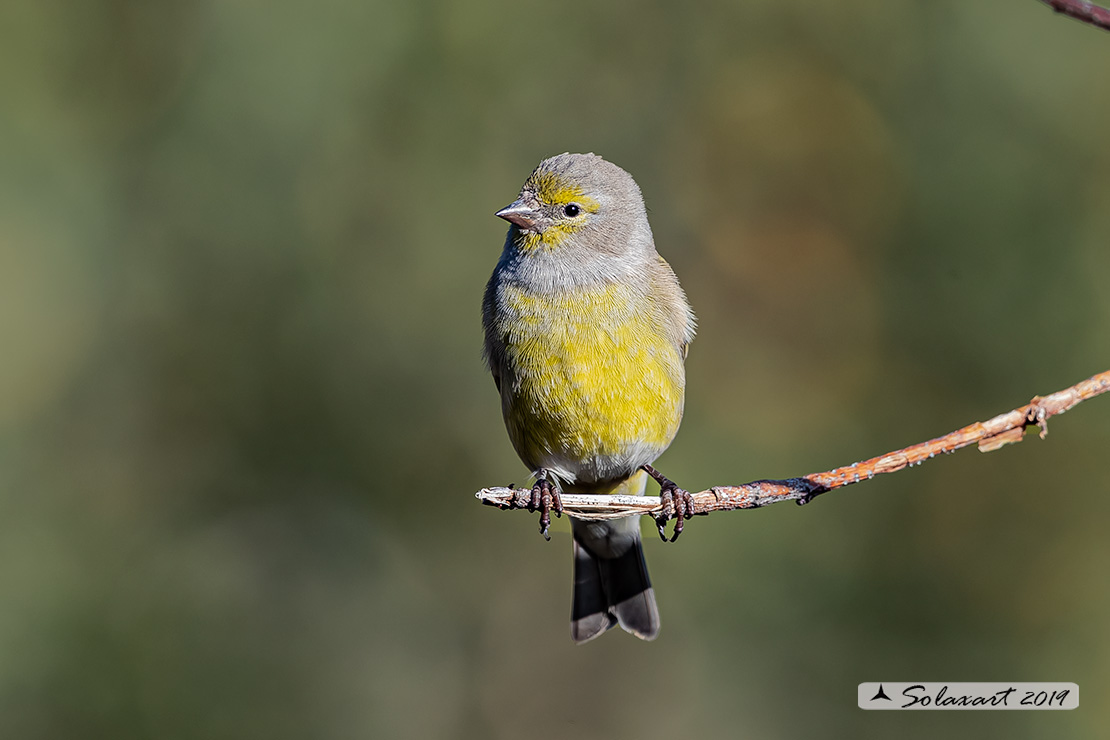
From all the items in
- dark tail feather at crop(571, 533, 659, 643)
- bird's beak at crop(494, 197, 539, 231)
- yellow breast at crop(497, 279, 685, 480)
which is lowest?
dark tail feather at crop(571, 533, 659, 643)

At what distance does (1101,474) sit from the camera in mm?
5574

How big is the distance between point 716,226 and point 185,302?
10.8 ft

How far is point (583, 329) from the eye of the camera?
12.8 feet

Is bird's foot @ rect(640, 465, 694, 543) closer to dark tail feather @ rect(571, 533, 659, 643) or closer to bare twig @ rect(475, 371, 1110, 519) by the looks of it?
bare twig @ rect(475, 371, 1110, 519)

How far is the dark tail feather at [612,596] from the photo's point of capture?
4.79 m

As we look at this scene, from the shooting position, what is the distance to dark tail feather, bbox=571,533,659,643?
479 centimetres

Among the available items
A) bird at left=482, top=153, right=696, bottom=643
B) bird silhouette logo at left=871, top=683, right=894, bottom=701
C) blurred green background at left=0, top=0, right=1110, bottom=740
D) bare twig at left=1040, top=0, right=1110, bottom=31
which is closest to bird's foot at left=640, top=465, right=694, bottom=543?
bird at left=482, top=153, right=696, bottom=643

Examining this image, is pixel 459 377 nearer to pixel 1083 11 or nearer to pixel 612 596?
pixel 612 596

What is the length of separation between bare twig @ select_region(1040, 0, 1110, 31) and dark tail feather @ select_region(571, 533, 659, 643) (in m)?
3.73

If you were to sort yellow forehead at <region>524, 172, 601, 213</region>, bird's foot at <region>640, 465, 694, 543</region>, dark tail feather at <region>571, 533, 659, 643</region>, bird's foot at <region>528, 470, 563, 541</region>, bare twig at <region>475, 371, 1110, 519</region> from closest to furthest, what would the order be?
bare twig at <region>475, 371, 1110, 519</region> → bird's foot at <region>640, 465, 694, 543</region> → bird's foot at <region>528, 470, 563, 541</region> → yellow forehead at <region>524, 172, 601, 213</region> → dark tail feather at <region>571, 533, 659, 643</region>

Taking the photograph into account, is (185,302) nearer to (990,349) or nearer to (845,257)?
(845,257)

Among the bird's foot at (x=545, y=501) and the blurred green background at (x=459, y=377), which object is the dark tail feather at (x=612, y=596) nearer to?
the blurred green background at (x=459, y=377)

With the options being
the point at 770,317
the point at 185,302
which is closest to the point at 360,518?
the point at 185,302

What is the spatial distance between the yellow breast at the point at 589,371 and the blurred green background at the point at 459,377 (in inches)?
70.8
